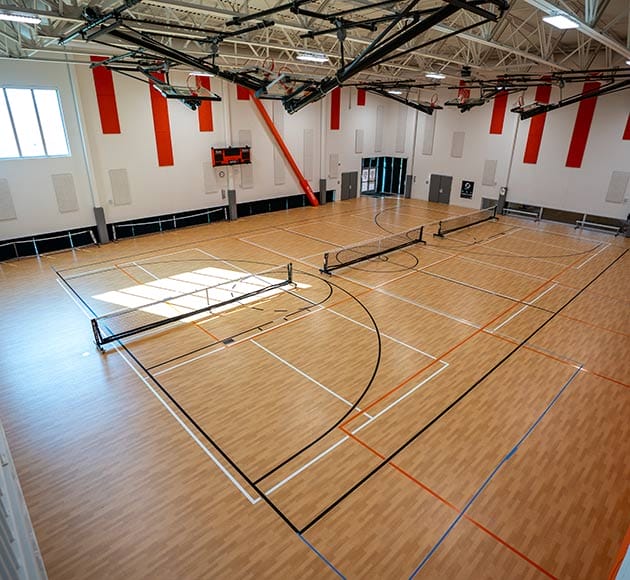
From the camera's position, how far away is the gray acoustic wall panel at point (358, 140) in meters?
26.2

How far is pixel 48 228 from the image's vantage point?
52.7 ft

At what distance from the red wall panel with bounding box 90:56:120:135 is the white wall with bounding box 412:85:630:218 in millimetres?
17889

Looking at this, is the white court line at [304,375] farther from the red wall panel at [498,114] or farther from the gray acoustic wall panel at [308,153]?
the red wall panel at [498,114]

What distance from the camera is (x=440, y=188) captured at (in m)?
26.1

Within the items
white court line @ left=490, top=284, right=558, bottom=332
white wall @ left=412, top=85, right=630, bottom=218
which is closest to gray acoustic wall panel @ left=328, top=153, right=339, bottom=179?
white wall @ left=412, top=85, right=630, bottom=218

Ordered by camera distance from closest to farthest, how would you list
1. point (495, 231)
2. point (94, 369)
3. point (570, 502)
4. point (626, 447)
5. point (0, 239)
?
1. point (570, 502)
2. point (626, 447)
3. point (94, 369)
4. point (0, 239)
5. point (495, 231)

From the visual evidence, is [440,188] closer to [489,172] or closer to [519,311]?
[489,172]

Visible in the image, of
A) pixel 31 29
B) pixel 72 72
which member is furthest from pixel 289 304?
pixel 72 72

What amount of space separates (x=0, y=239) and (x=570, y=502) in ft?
60.2

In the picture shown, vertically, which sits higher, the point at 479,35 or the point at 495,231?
the point at 479,35

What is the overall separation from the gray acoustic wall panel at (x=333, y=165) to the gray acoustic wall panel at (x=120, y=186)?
12.3 metres

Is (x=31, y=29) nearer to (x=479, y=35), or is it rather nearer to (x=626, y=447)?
(x=479, y=35)

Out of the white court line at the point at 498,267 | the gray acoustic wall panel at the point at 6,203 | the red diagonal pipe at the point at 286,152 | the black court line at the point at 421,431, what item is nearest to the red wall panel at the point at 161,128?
the red diagonal pipe at the point at 286,152

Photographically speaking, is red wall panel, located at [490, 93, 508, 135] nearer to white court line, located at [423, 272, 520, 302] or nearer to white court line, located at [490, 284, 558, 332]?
white court line, located at [490, 284, 558, 332]
